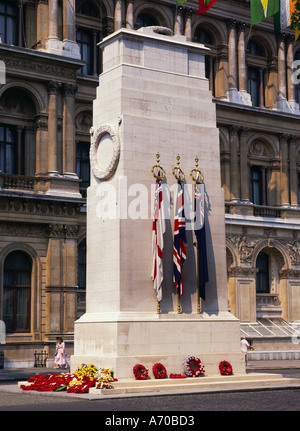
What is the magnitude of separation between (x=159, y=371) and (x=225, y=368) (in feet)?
8.07

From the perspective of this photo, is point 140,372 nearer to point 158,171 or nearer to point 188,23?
point 158,171

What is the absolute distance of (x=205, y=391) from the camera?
24094 millimetres

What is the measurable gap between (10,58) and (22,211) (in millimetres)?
8130

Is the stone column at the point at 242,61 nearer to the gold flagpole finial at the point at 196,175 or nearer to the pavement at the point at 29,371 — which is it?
the pavement at the point at 29,371

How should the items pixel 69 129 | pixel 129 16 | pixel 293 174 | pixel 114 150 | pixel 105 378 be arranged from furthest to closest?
1. pixel 293 174
2. pixel 129 16
3. pixel 69 129
4. pixel 114 150
5. pixel 105 378

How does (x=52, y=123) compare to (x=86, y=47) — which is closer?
(x=52, y=123)

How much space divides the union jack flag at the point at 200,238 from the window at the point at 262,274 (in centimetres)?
2769

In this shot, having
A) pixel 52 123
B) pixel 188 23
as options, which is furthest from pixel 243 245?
pixel 52 123

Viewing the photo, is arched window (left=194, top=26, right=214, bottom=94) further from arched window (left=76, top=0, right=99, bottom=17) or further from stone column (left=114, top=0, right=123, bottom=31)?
arched window (left=76, top=0, right=99, bottom=17)

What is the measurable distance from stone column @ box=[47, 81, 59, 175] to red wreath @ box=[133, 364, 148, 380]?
21784mm

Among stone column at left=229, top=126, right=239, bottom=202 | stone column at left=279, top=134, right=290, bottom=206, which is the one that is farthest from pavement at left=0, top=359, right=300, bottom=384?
stone column at left=279, top=134, right=290, bottom=206

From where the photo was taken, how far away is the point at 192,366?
85.5 feet

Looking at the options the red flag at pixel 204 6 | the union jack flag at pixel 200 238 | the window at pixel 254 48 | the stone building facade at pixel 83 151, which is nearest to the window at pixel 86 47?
the stone building facade at pixel 83 151

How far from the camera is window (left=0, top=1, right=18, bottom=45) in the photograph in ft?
151
